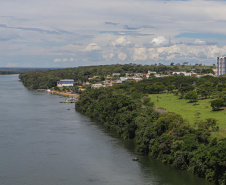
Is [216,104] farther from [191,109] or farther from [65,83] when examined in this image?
[65,83]

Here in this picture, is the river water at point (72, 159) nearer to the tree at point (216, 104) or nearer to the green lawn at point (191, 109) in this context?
the green lawn at point (191, 109)

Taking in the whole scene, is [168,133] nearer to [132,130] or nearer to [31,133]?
[132,130]

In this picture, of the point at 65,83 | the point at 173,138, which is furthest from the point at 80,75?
the point at 173,138

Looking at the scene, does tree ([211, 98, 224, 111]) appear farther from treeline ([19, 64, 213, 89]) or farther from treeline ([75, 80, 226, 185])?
treeline ([19, 64, 213, 89])

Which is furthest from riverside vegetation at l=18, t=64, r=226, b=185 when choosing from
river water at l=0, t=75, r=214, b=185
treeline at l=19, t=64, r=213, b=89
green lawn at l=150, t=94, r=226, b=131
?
treeline at l=19, t=64, r=213, b=89

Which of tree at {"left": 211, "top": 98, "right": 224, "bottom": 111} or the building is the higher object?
the building

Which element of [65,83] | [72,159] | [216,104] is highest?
[65,83]

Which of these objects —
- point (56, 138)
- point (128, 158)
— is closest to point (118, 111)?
point (56, 138)

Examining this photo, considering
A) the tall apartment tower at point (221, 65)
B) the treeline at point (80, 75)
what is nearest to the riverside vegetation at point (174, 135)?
the tall apartment tower at point (221, 65)
